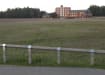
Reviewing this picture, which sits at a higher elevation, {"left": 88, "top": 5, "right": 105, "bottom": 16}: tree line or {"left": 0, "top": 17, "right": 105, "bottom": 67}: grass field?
{"left": 88, "top": 5, "right": 105, "bottom": 16}: tree line

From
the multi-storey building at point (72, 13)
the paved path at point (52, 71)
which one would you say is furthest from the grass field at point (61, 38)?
the multi-storey building at point (72, 13)

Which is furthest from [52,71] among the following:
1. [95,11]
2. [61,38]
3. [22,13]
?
[95,11]

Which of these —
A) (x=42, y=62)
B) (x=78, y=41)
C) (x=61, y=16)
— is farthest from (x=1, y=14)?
(x=42, y=62)

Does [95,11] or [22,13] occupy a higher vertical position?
[95,11]

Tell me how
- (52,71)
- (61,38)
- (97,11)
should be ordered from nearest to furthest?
1. (52,71)
2. (61,38)
3. (97,11)

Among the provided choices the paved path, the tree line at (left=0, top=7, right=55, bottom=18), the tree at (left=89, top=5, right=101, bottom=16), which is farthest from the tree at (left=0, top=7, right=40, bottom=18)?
the paved path

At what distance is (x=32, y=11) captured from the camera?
123m

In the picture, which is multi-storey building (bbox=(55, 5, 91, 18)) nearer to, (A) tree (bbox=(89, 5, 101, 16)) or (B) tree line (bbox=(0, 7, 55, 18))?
(B) tree line (bbox=(0, 7, 55, 18))

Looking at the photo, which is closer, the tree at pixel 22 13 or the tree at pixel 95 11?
the tree at pixel 22 13

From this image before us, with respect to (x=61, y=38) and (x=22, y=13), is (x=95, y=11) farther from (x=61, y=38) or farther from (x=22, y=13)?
(x=61, y=38)

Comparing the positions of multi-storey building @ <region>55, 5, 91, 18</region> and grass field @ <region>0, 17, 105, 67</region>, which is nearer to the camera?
grass field @ <region>0, 17, 105, 67</region>

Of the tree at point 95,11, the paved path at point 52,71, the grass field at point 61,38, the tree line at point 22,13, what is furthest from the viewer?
the tree at point 95,11

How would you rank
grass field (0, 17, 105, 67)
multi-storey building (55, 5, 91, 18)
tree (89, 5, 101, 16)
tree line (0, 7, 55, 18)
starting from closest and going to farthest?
grass field (0, 17, 105, 67) < multi-storey building (55, 5, 91, 18) < tree line (0, 7, 55, 18) < tree (89, 5, 101, 16)

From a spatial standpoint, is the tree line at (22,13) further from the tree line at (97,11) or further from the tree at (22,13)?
the tree line at (97,11)
